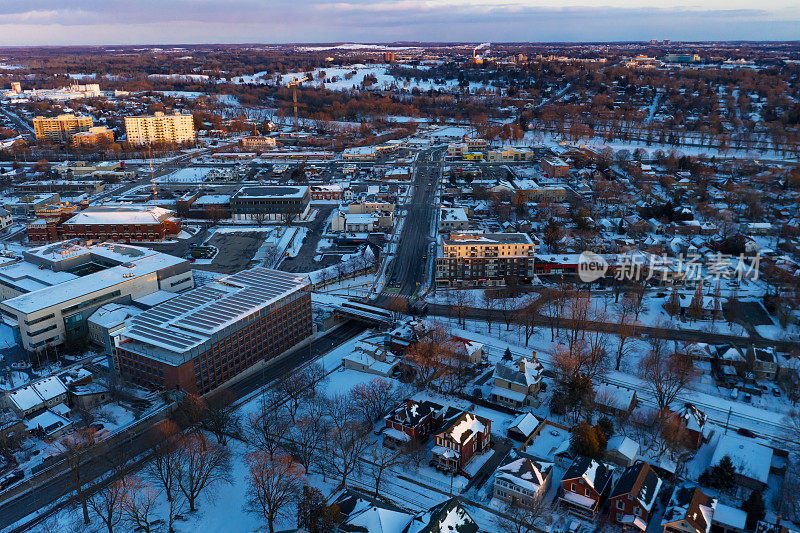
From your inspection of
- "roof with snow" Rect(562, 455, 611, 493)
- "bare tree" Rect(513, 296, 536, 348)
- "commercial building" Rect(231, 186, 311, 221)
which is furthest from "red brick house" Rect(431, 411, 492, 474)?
"commercial building" Rect(231, 186, 311, 221)

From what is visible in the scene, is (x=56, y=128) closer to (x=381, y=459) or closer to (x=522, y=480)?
(x=381, y=459)

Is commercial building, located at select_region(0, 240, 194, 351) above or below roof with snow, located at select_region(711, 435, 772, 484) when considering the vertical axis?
above

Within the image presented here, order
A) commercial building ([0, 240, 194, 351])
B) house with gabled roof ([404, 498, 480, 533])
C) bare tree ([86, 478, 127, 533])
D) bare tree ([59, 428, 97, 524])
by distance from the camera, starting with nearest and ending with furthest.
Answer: house with gabled roof ([404, 498, 480, 533])
bare tree ([86, 478, 127, 533])
bare tree ([59, 428, 97, 524])
commercial building ([0, 240, 194, 351])

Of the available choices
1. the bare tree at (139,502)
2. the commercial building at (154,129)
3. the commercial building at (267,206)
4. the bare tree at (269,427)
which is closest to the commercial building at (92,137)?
the commercial building at (154,129)

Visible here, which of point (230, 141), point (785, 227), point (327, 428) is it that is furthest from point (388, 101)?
point (327, 428)

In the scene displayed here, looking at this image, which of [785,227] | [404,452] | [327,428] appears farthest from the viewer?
[785,227]

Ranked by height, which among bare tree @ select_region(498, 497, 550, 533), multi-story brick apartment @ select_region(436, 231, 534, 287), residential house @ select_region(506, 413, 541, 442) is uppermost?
multi-story brick apartment @ select_region(436, 231, 534, 287)

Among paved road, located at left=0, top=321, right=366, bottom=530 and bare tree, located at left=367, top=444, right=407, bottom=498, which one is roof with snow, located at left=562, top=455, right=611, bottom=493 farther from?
paved road, located at left=0, top=321, right=366, bottom=530

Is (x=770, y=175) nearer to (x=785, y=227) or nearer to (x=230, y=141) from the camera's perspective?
(x=785, y=227)
